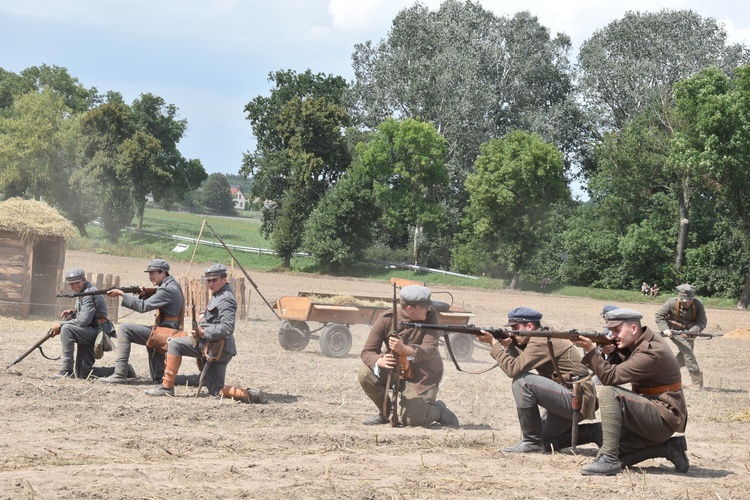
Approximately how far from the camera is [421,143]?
5422 centimetres

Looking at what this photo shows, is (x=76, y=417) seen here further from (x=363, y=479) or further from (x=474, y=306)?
(x=474, y=306)

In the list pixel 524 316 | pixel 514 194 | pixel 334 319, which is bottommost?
pixel 334 319

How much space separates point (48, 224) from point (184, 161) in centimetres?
4799

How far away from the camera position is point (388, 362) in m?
9.75

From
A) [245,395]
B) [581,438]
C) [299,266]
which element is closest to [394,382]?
[245,395]

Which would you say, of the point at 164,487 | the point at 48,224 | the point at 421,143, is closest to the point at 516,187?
the point at 421,143

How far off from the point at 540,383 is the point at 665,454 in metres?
1.25

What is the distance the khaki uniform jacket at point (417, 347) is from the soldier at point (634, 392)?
240 cm

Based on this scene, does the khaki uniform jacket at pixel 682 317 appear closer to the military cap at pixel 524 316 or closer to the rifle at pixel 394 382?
the rifle at pixel 394 382

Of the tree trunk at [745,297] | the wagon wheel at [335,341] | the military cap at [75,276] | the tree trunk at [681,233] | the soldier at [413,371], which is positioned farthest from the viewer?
the tree trunk at [681,233]

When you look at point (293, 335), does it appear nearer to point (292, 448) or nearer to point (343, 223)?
point (292, 448)

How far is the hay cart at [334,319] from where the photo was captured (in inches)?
708

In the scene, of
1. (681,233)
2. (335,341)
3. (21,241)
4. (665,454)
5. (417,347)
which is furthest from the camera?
(681,233)

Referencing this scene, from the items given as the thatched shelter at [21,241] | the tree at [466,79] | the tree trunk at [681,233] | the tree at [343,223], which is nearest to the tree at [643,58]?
the tree at [466,79]
